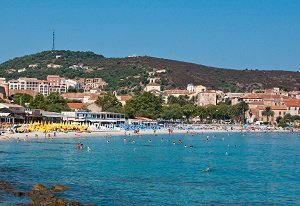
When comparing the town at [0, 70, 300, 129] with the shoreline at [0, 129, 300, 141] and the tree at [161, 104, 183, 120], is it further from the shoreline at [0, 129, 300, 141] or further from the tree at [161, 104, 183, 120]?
the shoreline at [0, 129, 300, 141]

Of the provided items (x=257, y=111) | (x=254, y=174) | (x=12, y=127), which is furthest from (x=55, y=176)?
(x=257, y=111)

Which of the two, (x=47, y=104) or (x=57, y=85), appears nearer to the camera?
(x=47, y=104)

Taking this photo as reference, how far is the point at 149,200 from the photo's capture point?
27.3 meters

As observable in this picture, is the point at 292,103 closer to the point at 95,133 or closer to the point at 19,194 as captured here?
the point at 95,133

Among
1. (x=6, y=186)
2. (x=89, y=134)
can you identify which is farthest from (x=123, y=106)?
(x=6, y=186)

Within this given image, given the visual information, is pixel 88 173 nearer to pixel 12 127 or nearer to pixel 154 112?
pixel 12 127

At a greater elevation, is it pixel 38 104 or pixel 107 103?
pixel 107 103

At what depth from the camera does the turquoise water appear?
2833 cm

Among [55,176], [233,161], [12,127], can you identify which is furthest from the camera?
[12,127]

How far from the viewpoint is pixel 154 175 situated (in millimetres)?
36812

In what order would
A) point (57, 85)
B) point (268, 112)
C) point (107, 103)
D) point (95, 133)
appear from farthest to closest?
1. point (57, 85)
2. point (268, 112)
3. point (107, 103)
4. point (95, 133)

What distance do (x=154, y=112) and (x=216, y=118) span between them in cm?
2192

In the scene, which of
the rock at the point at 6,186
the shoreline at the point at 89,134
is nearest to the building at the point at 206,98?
the shoreline at the point at 89,134

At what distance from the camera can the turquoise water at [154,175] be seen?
28328 millimetres
